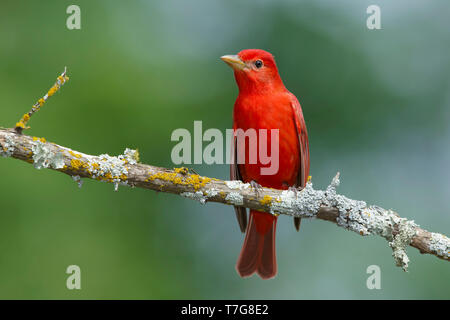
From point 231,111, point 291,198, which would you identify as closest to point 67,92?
point 231,111

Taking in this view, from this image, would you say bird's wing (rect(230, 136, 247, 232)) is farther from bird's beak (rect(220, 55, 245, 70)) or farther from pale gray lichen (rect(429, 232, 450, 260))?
pale gray lichen (rect(429, 232, 450, 260))

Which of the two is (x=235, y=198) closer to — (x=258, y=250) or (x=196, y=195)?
(x=196, y=195)

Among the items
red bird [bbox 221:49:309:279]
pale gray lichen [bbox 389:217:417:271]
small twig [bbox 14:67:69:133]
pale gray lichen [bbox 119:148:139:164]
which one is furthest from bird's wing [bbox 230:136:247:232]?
small twig [bbox 14:67:69:133]

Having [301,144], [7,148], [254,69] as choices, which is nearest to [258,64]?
[254,69]

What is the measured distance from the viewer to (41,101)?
9.37 feet

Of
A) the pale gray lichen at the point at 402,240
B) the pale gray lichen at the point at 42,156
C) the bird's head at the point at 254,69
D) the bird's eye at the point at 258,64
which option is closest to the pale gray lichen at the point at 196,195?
the pale gray lichen at the point at 42,156

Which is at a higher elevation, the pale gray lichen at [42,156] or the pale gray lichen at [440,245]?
the pale gray lichen at [42,156]

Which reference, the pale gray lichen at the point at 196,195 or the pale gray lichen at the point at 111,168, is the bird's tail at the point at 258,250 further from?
the pale gray lichen at the point at 111,168

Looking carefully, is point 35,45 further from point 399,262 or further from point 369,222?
point 399,262

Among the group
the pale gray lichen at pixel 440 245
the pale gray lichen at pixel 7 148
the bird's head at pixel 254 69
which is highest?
the bird's head at pixel 254 69

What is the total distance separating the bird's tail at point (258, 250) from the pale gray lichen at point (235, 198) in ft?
4.57

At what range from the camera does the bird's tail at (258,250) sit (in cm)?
486

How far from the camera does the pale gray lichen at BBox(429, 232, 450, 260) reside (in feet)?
11.0

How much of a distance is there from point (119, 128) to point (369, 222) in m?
2.08
